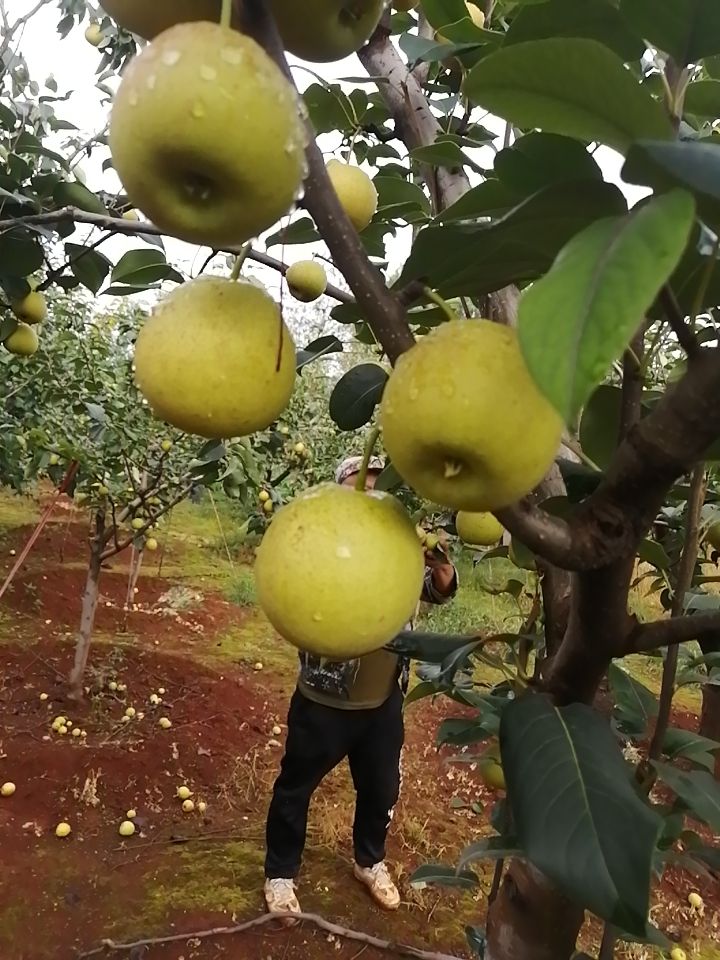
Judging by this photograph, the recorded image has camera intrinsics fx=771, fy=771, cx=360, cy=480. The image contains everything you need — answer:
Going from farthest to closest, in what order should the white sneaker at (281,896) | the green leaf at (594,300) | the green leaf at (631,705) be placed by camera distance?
1. the white sneaker at (281,896)
2. the green leaf at (631,705)
3. the green leaf at (594,300)

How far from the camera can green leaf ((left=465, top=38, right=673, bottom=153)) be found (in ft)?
1.60

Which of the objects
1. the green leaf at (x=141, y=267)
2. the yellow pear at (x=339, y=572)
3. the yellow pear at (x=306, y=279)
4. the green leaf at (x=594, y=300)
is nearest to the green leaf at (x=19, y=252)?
the green leaf at (x=141, y=267)

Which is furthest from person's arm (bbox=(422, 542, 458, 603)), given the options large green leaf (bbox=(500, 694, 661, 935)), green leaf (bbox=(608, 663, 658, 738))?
large green leaf (bbox=(500, 694, 661, 935))

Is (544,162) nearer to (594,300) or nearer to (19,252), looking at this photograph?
(594,300)

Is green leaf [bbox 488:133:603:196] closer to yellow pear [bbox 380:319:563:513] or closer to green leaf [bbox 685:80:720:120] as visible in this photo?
yellow pear [bbox 380:319:563:513]

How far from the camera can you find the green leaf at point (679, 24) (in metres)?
0.56

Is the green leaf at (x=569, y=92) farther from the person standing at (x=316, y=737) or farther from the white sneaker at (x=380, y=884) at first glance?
the white sneaker at (x=380, y=884)

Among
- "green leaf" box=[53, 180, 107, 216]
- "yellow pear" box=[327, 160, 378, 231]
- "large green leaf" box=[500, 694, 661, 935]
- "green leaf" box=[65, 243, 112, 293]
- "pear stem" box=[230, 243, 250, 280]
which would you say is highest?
"green leaf" box=[53, 180, 107, 216]

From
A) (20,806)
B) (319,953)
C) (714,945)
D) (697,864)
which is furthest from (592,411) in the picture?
(20,806)

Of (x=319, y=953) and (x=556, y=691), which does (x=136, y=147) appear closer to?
(x=556, y=691)

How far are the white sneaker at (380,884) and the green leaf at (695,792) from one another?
85.8 inches

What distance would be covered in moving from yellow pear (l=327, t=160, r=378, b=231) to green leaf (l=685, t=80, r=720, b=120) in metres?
0.44

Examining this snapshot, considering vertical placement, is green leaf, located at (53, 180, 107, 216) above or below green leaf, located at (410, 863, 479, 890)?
above

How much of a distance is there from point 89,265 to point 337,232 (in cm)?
109
